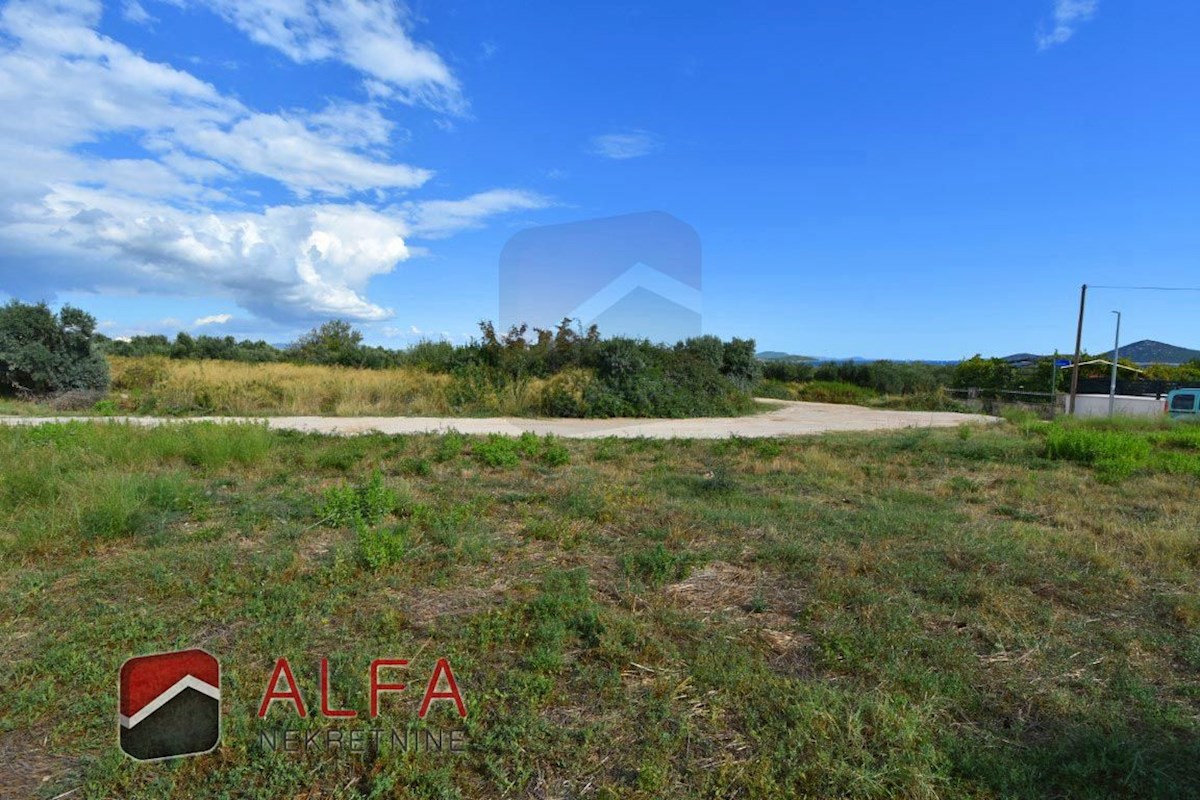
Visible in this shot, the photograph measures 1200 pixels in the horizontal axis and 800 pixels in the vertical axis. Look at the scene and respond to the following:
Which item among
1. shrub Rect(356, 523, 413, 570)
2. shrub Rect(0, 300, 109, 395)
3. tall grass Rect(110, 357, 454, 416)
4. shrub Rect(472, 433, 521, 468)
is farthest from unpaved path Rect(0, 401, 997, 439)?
shrub Rect(356, 523, 413, 570)

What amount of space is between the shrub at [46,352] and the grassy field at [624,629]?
10.8m

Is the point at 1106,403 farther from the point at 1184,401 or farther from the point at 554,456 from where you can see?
the point at 554,456

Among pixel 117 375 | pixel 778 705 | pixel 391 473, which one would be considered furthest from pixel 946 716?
pixel 117 375

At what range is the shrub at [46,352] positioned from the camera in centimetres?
1346

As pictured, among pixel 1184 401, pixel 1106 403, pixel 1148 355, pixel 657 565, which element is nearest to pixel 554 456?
pixel 657 565

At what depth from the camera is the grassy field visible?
204 cm

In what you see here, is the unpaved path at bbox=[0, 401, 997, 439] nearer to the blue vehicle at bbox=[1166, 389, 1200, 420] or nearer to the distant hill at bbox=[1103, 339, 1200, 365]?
the blue vehicle at bbox=[1166, 389, 1200, 420]

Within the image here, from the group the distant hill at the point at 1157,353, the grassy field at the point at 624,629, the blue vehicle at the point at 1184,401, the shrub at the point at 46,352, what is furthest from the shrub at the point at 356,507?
the distant hill at the point at 1157,353

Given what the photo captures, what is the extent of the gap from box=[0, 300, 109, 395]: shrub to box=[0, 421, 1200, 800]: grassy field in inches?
424

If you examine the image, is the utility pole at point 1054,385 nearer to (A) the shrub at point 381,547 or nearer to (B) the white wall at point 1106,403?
(B) the white wall at point 1106,403

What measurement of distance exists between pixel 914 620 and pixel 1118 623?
1.17 meters

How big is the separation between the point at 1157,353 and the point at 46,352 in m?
45.9

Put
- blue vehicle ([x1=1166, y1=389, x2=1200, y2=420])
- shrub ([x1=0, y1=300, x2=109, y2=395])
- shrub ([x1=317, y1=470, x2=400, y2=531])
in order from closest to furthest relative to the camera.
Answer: shrub ([x1=317, y1=470, x2=400, y2=531]) < shrub ([x1=0, y1=300, x2=109, y2=395]) < blue vehicle ([x1=1166, y1=389, x2=1200, y2=420])

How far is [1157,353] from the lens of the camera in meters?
31.0
